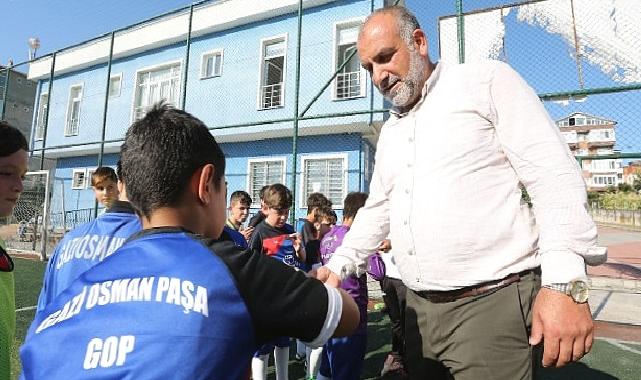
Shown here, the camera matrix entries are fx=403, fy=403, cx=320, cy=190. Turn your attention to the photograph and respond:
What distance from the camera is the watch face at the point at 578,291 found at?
3.40 feet

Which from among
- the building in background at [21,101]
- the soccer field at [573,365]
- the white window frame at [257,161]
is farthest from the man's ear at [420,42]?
the building in background at [21,101]

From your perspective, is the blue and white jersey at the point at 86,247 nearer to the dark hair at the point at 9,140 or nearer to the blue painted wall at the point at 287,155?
the dark hair at the point at 9,140

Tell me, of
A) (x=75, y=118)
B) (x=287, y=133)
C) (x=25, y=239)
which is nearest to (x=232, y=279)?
(x=287, y=133)

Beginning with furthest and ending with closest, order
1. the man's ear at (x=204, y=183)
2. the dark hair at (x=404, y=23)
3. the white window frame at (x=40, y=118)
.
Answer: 1. the white window frame at (x=40, y=118)
2. the dark hair at (x=404, y=23)
3. the man's ear at (x=204, y=183)

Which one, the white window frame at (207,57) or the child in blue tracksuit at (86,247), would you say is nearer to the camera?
the child in blue tracksuit at (86,247)

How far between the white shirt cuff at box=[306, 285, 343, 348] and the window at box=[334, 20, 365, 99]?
33.4ft

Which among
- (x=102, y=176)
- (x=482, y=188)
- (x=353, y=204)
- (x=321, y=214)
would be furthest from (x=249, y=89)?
(x=482, y=188)

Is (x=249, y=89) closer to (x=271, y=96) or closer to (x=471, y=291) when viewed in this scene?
(x=271, y=96)

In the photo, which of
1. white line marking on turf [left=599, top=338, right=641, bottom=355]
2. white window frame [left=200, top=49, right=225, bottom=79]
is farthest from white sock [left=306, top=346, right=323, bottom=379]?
white window frame [left=200, top=49, right=225, bottom=79]

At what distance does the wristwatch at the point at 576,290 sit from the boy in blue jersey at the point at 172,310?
56 centimetres

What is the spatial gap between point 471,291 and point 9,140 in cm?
217

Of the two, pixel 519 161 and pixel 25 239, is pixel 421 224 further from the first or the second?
pixel 25 239

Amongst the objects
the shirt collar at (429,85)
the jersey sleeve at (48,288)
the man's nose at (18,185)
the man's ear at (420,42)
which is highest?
the man's ear at (420,42)

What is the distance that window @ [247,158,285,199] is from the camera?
12.2 metres
